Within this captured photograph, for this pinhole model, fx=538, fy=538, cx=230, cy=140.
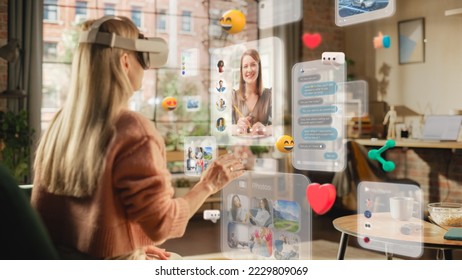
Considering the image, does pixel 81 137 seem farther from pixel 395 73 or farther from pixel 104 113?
pixel 395 73

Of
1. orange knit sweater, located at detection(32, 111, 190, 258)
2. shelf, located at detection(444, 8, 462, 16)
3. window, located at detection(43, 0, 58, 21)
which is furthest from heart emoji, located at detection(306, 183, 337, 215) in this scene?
window, located at detection(43, 0, 58, 21)

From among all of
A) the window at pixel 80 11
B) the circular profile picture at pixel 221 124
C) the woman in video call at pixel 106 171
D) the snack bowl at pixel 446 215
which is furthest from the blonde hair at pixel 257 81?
the snack bowl at pixel 446 215

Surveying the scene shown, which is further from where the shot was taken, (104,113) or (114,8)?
(114,8)

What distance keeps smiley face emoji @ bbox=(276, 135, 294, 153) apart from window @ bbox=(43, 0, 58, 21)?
1060mm

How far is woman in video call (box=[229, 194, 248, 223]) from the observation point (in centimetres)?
197

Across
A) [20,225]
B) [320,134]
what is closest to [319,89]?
[320,134]

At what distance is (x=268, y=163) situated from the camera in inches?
78.6

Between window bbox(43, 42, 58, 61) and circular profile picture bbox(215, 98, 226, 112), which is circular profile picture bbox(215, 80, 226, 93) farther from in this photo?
window bbox(43, 42, 58, 61)

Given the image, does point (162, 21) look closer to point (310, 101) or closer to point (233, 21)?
point (233, 21)

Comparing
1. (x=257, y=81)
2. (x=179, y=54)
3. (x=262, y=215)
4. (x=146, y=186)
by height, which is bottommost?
(x=262, y=215)

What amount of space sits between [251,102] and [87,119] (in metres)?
0.58

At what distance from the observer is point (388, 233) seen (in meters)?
1.77
